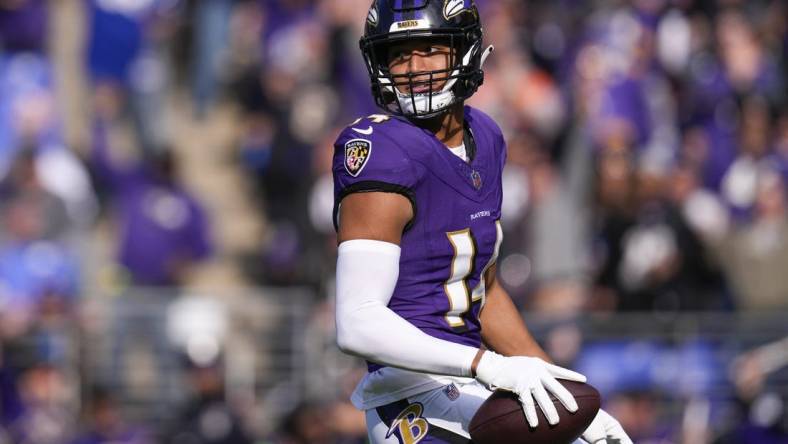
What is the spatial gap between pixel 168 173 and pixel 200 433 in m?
2.60

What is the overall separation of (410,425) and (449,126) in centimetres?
90

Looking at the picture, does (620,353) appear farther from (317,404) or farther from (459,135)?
(459,135)

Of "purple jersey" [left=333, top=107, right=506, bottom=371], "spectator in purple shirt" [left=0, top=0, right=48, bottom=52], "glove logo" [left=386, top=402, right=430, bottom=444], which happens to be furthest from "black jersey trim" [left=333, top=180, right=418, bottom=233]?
"spectator in purple shirt" [left=0, top=0, right=48, bottom=52]

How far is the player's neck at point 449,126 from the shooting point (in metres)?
4.35

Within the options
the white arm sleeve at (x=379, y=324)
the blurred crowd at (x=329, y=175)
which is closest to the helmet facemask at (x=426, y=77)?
the white arm sleeve at (x=379, y=324)

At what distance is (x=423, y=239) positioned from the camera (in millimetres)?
4137

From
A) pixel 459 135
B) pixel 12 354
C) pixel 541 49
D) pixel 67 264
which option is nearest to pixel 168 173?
pixel 67 264

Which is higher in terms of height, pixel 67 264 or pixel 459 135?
pixel 459 135

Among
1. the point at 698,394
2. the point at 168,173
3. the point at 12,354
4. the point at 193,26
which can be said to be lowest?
the point at 698,394

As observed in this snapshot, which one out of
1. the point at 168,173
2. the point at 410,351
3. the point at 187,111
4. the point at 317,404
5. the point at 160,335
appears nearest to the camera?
the point at 410,351

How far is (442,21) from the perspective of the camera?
4.26 metres

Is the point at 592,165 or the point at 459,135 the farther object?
the point at 592,165

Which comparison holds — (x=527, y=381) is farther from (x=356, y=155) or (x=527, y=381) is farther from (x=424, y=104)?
(x=424, y=104)

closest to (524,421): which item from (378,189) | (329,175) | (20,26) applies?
(378,189)
